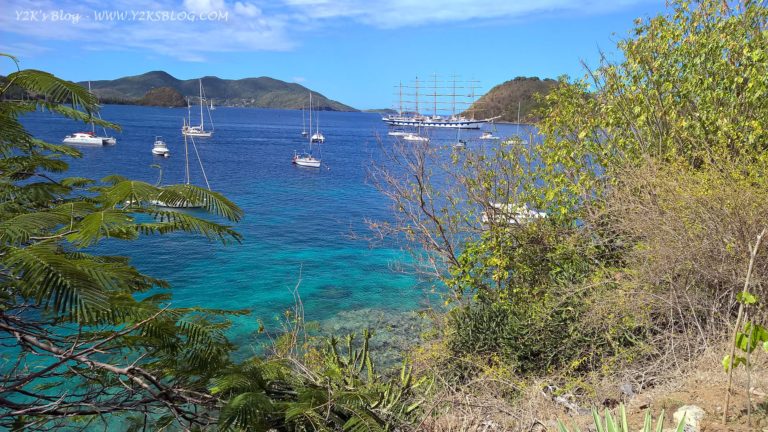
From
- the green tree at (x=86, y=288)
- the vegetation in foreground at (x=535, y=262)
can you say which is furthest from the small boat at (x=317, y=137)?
the green tree at (x=86, y=288)

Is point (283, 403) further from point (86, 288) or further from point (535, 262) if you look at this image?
point (535, 262)

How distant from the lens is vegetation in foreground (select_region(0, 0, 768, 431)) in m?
3.75

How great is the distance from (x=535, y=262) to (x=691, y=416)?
5.70 m

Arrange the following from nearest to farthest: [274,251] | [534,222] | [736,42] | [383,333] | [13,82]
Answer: [13,82]
[736,42]
[534,222]
[383,333]
[274,251]

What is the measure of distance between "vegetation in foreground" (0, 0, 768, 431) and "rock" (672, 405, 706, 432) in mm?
614

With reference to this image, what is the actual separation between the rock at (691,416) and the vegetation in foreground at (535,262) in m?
0.61

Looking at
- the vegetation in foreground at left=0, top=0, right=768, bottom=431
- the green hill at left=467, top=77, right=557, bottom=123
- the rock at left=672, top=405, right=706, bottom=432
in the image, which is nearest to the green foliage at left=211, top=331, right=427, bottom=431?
→ the vegetation in foreground at left=0, top=0, right=768, bottom=431

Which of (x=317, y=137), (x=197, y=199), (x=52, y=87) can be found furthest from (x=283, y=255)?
(x=317, y=137)

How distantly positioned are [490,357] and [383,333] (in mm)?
5787

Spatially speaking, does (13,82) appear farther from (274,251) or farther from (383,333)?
(274,251)

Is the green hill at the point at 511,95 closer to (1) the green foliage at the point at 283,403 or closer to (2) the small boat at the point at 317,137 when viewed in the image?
(2) the small boat at the point at 317,137

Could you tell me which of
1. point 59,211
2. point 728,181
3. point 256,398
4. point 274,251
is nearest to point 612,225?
point 728,181

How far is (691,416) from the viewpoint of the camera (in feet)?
14.5

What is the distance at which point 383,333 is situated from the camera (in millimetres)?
14586
